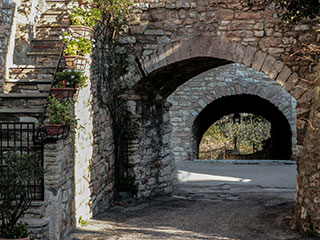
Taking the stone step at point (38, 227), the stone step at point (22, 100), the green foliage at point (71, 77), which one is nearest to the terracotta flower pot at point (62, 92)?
the green foliage at point (71, 77)

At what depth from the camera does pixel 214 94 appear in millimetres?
13664

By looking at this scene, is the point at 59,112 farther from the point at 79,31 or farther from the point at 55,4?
the point at 55,4

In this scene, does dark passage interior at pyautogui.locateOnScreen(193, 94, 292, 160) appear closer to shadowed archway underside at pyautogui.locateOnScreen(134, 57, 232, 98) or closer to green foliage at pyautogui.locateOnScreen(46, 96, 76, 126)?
shadowed archway underside at pyautogui.locateOnScreen(134, 57, 232, 98)

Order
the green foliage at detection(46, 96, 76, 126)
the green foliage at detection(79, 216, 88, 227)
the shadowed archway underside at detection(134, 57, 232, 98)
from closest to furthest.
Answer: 1. the green foliage at detection(46, 96, 76, 126)
2. the green foliage at detection(79, 216, 88, 227)
3. the shadowed archway underside at detection(134, 57, 232, 98)

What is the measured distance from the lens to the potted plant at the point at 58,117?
18.0 ft

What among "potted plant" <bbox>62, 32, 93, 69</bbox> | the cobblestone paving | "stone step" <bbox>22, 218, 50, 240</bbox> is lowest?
the cobblestone paving

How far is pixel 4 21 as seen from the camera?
758cm

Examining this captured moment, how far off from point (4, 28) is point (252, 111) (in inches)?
444

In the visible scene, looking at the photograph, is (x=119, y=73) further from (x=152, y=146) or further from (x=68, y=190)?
(x=68, y=190)

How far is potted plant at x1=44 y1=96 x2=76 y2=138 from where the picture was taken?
5.49 meters

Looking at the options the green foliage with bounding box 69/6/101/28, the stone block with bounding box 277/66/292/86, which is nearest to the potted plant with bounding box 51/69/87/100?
the green foliage with bounding box 69/6/101/28

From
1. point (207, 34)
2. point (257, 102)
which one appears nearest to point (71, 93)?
point (207, 34)

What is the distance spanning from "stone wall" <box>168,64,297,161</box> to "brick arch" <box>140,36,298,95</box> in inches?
225

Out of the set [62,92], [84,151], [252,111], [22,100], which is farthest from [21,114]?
[252,111]
